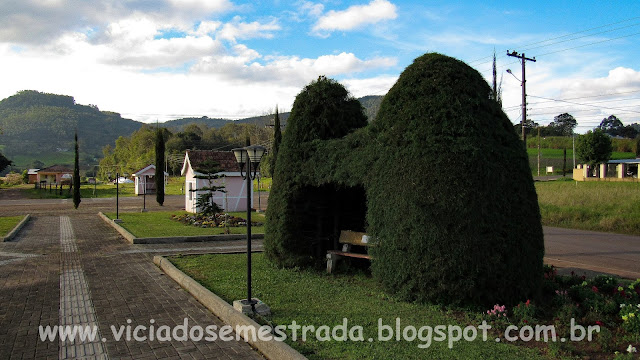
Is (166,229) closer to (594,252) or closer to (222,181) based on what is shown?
(222,181)

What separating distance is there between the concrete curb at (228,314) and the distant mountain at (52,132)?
14796 cm

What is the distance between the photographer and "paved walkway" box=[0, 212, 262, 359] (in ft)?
17.4

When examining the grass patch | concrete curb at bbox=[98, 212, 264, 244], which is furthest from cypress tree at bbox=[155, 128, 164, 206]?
the grass patch

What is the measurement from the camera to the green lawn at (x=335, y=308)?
4863mm

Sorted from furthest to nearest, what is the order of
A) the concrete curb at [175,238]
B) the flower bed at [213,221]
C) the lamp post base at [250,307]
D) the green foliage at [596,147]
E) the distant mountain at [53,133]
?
the distant mountain at [53,133] < the green foliage at [596,147] < the flower bed at [213,221] < the concrete curb at [175,238] < the lamp post base at [250,307]

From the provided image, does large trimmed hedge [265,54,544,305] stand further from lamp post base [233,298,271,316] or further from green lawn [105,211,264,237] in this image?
green lawn [105,211,264,237]

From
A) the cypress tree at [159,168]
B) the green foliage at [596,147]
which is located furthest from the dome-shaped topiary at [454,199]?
the green foliage at [596,147]

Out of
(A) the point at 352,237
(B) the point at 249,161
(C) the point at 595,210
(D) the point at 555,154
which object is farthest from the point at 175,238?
(D) the point at 555,154

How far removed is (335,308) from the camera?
666cm

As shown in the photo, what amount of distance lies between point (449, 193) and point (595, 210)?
19343mm

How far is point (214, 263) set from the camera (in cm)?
1049

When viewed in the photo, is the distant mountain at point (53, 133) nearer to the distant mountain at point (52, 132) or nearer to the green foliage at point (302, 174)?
the distant mountain at point (52, 132)

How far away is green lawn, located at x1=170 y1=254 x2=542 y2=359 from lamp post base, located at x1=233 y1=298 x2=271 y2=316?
0.50 feet

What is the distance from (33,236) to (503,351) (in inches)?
699
